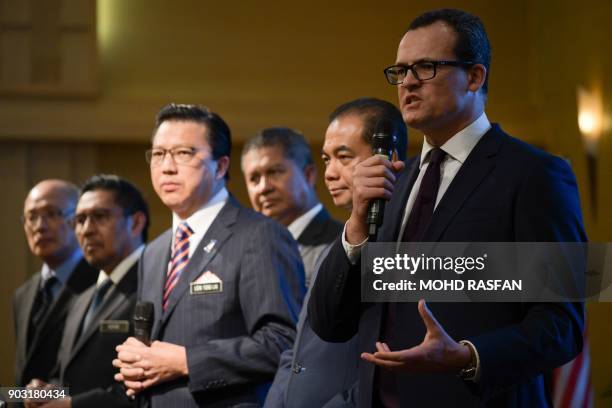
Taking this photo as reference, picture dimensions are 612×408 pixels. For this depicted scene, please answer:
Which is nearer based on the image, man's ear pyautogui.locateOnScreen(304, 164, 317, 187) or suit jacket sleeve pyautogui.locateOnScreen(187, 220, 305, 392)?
suit jacket sleeve pyautogui.locateOnScreen(187, 220, 305, 392)

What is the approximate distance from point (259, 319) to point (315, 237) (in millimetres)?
1110

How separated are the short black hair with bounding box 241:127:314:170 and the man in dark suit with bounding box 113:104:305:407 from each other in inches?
37.9

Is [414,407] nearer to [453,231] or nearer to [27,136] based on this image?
[453,231]

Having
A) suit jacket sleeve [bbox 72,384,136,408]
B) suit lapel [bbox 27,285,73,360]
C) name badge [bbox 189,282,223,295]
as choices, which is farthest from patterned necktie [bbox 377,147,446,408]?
suit lapel [bbox 27,285,73,360]

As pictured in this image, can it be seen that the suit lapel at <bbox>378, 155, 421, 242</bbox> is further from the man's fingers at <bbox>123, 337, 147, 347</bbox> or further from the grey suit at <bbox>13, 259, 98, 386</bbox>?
the grey suit at <bbox>13, 259, 98, 386</bbox>

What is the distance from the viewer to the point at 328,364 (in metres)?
2.50

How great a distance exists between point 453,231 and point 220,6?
543cm

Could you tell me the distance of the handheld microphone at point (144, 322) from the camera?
295cm

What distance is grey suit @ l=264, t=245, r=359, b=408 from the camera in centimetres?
247

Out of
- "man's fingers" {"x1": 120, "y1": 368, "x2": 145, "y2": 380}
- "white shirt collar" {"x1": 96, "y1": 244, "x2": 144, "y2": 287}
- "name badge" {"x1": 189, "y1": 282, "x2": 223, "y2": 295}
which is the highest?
"white shirt collar" {"x1": 96, "y1": 244, "x2": 144, "y2": 287}

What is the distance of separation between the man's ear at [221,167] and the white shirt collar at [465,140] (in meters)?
1.30

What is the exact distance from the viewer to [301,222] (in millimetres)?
4078

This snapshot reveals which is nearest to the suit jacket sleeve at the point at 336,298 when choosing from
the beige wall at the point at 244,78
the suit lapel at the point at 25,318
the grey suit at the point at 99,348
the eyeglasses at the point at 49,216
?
the grey suit at the point at 99,348

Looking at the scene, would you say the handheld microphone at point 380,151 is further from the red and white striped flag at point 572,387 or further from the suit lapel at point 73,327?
the red and white striped flag at point 572,387
